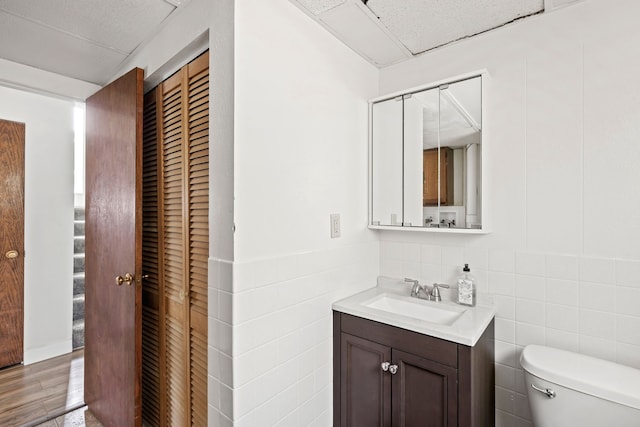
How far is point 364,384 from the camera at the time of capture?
1514mm

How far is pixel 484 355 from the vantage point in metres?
1.39

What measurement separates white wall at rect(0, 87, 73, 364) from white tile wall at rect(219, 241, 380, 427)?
2504 mm

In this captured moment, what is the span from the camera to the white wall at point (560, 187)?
127 cm

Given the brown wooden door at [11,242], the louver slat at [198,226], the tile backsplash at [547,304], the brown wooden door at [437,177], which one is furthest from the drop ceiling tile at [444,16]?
the brown wooden door at [11,242]

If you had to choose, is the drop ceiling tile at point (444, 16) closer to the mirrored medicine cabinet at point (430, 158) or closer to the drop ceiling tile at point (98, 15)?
the mirrored medicine cabinet at point (430, 158)

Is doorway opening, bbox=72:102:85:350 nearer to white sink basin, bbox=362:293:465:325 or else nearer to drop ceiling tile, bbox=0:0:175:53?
drop ceiling tile, bbox=0:0:175:53

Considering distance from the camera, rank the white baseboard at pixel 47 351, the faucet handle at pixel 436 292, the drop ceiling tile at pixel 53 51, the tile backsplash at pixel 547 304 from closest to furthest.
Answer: the tile backsplash at pixel 547 304 < the drop ceiling tile at pixel 53 51 < the faucet handle at pixel 436 292 < the white baseboard at pixel 47 351

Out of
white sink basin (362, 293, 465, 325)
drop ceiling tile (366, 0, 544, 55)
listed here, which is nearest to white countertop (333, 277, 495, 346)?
white sink basin (362, 293, 465, 325)

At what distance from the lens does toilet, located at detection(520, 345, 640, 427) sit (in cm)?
106

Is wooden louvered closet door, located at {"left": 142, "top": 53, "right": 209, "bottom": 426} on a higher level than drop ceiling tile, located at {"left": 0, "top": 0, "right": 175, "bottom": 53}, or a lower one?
lower

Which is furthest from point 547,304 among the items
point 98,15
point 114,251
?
point 98,15

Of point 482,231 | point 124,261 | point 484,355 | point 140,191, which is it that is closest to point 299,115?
point 140,191

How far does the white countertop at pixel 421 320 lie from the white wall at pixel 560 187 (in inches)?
5.8

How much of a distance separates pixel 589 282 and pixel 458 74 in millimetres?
1162
